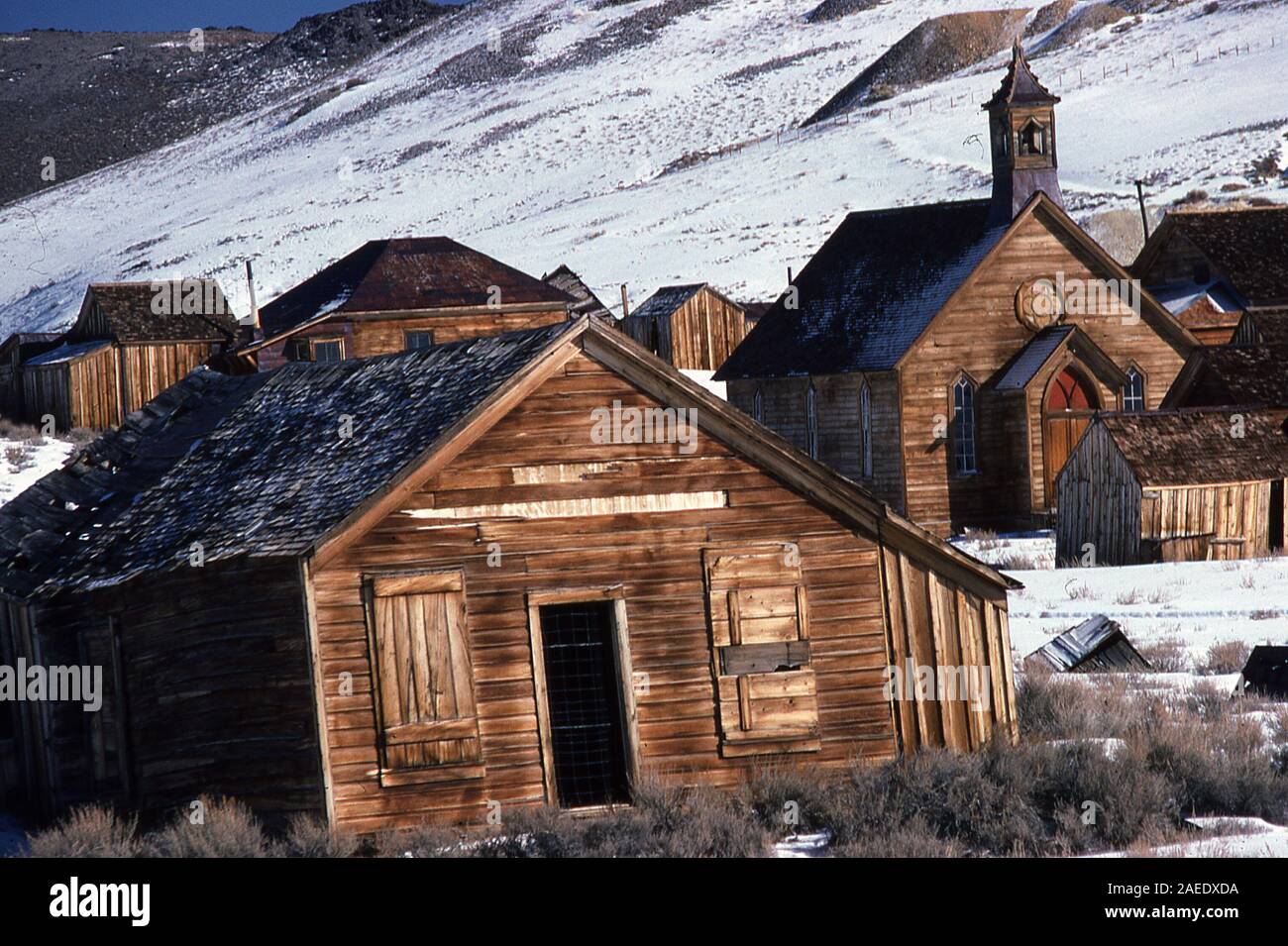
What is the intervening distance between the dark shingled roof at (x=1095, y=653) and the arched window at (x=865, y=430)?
15789 millimetres

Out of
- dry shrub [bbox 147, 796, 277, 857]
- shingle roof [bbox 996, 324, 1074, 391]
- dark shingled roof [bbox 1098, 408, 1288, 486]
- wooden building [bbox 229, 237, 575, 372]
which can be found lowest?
dry shrub [bbox 147, 796, 277, 857]

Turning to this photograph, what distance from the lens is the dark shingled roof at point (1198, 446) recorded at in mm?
28969

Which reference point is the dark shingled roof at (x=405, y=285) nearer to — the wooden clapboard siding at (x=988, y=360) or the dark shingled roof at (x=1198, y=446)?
the wooden clapboard siding at (x=988, y=360)

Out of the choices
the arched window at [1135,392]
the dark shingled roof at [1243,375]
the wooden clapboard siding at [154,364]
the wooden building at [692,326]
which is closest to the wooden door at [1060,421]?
the arched window at [1135,392]

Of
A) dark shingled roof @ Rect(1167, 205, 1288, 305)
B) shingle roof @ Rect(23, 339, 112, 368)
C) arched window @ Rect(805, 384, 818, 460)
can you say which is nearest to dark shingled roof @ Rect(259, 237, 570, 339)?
shingle roof @ Rect(23, 339, 112, 368)

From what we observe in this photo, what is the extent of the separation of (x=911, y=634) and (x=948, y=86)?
101 m

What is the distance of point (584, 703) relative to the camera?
1547cm

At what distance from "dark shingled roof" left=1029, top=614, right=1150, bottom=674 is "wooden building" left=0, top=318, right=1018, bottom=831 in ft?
12.9

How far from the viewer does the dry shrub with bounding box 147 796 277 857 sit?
13117mm

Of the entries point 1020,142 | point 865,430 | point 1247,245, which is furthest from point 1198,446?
point 1247,245

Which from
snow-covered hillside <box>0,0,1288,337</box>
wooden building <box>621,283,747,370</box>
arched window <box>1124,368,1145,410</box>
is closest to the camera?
arched window <box>1124,368,1145,410</box>

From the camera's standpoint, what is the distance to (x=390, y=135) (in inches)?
5586

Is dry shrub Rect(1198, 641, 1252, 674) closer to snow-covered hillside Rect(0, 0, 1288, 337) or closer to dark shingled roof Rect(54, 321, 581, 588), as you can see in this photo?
dark shingled roof Rect(54, 321, 581, 588)
